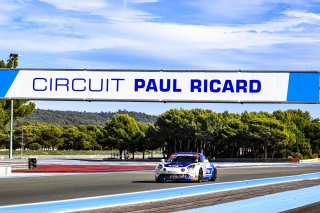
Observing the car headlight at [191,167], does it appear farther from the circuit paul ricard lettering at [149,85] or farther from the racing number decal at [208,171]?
the circuit paul ricard lettering at [149,85]

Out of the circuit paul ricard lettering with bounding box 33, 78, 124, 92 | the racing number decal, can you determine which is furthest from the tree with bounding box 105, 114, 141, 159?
the racing number decal

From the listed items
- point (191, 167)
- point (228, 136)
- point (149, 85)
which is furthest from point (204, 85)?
point (228, 136)

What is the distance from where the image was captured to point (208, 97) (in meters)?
27.9

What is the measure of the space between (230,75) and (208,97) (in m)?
1.47

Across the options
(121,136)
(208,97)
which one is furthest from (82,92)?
(121,136)

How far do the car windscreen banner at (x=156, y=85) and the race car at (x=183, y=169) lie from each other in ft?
14.5

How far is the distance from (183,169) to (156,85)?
579 centimetres

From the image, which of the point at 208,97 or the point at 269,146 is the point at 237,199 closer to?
the point at 208,97

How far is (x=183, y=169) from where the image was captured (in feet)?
76.8

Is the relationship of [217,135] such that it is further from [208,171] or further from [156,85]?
[208,171]

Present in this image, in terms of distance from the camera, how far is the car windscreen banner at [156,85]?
27.8 metres

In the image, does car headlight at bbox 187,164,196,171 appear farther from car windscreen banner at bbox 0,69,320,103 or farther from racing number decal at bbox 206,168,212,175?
car windscreen banner at bbox 0,69,320,103

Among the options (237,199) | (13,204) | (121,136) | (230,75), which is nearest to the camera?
(13,204)

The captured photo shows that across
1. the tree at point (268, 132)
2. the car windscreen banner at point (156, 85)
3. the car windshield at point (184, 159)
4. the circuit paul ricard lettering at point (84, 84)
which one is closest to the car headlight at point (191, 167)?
the car windshield at point (184, 159)
